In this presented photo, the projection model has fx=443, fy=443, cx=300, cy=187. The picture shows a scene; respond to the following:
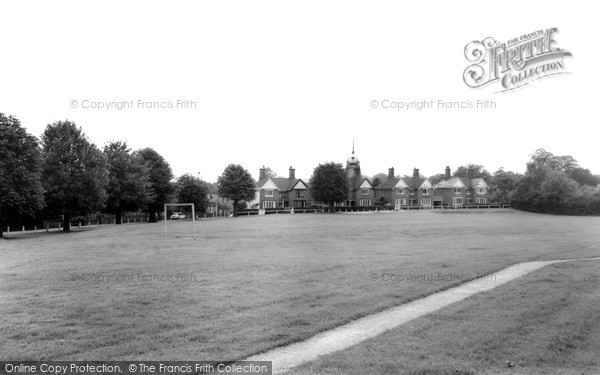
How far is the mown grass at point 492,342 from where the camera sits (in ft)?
24.3

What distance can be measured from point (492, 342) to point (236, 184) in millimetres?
79841

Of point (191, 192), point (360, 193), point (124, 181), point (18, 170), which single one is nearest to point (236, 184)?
point (191, 192)

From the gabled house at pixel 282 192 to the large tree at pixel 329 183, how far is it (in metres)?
17.6

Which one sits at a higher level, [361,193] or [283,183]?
[283,183]

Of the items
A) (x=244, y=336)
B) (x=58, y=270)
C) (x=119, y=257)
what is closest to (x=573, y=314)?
(x=244, y=336)

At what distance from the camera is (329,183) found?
84.9 metres

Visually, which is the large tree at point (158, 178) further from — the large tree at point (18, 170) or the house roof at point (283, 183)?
the house roof at point (283, 183)

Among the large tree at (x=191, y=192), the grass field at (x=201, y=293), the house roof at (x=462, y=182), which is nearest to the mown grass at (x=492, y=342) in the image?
the grass field at (x=201, y=293)

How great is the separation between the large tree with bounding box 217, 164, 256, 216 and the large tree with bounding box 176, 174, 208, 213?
3.85 meters

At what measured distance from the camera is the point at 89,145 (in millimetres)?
51500

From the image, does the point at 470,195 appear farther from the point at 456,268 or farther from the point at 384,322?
the point at 384,322

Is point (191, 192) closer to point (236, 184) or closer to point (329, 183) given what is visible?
point (236, 184)

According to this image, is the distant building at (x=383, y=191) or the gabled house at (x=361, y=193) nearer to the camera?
the distant building at (x=383, y=191)

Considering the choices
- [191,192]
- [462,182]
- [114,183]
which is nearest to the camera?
[114,183]
